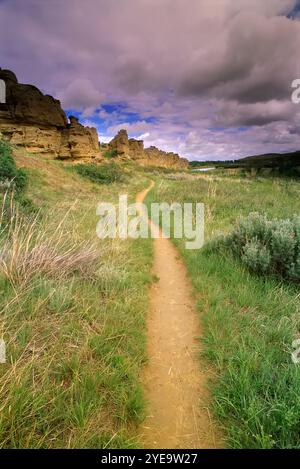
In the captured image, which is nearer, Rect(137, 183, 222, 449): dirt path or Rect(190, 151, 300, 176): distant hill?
Rect(137, 183, 222, 449): dirt path

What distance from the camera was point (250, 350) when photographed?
3.03m

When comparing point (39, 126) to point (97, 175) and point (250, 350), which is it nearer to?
point (97, 175)

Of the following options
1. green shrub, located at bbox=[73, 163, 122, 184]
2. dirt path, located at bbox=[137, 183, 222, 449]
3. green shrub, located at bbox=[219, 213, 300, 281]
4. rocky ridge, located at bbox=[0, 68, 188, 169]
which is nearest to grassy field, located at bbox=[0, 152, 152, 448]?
dirt path, located at bbox=[137, 183, 222, 449]

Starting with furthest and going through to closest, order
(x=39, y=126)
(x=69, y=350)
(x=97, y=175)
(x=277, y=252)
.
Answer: (x=39, y=126)
(x=97, y=175)
(x=277, y=252)
(x=69, y=350)

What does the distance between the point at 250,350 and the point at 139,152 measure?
93001 millimetres

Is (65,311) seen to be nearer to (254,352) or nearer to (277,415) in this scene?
(254,352)

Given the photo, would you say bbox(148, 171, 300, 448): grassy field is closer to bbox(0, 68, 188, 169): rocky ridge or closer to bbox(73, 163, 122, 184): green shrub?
bbox(73, 163, 122, 184): green shrub

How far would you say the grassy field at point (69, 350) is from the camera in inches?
83.7

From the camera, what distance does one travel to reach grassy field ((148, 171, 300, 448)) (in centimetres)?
215

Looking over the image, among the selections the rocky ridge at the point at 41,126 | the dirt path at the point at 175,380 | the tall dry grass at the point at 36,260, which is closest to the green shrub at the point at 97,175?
the rocky ridge at the point at 41,126

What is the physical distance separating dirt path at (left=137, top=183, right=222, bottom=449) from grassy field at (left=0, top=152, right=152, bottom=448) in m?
0.17

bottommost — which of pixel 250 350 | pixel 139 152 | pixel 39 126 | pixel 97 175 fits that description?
pixel 250 350

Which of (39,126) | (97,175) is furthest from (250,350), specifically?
(39,126)

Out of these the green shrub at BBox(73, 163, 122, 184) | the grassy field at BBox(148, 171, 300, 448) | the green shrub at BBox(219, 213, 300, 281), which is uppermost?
the green shrub at BBox(73, 163, 122, 184)
